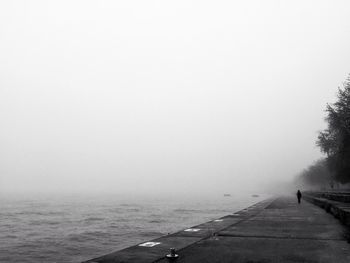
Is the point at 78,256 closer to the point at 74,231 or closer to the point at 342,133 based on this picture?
the point at 74,231

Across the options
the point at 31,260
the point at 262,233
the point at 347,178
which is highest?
the point at 347,178

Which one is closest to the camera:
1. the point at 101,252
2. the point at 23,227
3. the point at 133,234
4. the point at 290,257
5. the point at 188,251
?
the point at 290,257

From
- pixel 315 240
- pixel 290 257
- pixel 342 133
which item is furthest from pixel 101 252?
pixel 342 133

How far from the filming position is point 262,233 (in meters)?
19.4

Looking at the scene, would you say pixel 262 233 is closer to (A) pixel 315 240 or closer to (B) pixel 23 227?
(A) pixel 315 240

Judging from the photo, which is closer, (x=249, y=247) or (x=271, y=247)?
(x=271, y=247)

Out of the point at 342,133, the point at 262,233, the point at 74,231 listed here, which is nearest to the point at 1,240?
the point at 74,231

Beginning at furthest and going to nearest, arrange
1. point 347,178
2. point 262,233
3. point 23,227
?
point 347,178 → point 23,227 → point 262,233

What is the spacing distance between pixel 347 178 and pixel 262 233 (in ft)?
168

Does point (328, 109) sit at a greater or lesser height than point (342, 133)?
greater

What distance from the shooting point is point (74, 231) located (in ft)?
130

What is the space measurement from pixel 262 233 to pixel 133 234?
18767 mm

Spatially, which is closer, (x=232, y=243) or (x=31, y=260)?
(x=232, y=243)

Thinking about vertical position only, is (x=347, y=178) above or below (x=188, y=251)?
above
